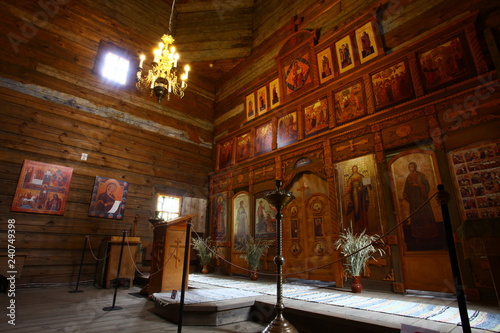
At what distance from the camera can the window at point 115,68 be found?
8685 millimetres

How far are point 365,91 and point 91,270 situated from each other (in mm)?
8870

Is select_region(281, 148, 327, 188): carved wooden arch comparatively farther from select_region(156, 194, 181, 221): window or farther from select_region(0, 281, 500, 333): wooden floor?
select_region(156, 194, 181, 221): window

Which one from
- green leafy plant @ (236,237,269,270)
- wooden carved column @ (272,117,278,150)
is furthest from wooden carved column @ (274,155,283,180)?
green leafy plant @ (236,237,269,270)

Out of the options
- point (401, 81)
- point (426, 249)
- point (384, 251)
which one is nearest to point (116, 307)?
point (384, 251)

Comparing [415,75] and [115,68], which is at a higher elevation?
[115,68]

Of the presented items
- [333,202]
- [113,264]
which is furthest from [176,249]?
[333,202]

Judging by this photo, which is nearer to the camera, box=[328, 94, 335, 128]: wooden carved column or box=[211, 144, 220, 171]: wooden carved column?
box=[328, 94, 335, 128]: wooden carved column

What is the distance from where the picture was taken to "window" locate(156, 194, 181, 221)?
8.95m

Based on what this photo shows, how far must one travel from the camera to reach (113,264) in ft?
20.9

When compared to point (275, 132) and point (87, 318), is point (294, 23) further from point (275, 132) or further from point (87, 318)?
point (87, 318)

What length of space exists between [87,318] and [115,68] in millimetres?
8252

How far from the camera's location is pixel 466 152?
459cm

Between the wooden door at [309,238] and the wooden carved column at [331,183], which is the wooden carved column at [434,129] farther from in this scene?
the wooden door at [309,238]

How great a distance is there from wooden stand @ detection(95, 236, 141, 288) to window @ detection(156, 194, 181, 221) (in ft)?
6.87
